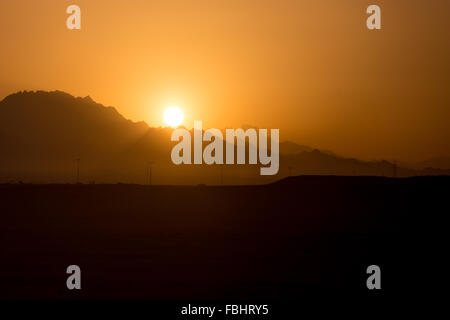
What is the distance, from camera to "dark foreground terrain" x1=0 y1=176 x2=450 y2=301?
29969mm

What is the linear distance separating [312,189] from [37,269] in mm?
58495

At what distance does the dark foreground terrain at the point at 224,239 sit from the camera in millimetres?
29969

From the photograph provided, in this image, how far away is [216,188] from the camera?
93.8 m

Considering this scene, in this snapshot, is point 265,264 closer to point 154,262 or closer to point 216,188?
point 154,262

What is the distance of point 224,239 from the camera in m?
48.1

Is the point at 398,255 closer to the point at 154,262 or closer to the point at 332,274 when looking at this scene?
the point at 332,274

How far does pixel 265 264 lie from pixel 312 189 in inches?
2094

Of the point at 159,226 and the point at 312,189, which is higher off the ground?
the point at 312,189
